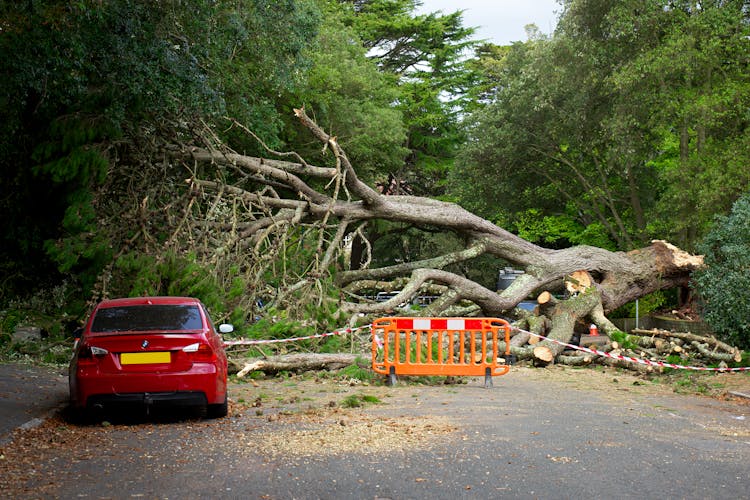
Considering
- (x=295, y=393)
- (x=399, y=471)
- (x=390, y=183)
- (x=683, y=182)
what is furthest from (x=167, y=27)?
(x=390, y=183)

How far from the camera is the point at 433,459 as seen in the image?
6.89 m

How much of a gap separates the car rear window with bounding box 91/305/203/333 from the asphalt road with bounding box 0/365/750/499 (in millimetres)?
1048

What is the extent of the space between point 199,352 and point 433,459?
3197mm

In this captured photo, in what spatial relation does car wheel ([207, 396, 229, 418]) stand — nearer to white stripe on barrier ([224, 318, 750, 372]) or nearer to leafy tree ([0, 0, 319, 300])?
white stripe on barrier ([224, 318, 750, 372])

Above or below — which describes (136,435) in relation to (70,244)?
below

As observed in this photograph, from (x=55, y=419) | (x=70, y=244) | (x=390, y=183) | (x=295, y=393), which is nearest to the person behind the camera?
(x=55, y=419)

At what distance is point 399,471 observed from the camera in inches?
253

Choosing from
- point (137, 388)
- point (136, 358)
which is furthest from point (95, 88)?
point (137, 388)

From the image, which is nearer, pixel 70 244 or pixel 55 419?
pixel 55 419

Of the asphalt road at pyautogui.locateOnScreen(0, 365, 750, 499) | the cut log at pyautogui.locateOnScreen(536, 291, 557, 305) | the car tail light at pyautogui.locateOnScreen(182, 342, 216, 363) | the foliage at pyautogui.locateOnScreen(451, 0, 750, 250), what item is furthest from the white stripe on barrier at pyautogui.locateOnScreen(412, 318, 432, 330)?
the foliage at pyautogui.locateOnScreen(451, 0, 750, 250)

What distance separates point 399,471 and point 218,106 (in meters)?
9.12

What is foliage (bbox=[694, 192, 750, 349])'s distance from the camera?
16.5 metres

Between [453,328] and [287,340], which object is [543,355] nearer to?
[453,328]

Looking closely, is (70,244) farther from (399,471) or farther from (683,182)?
(683,182)
